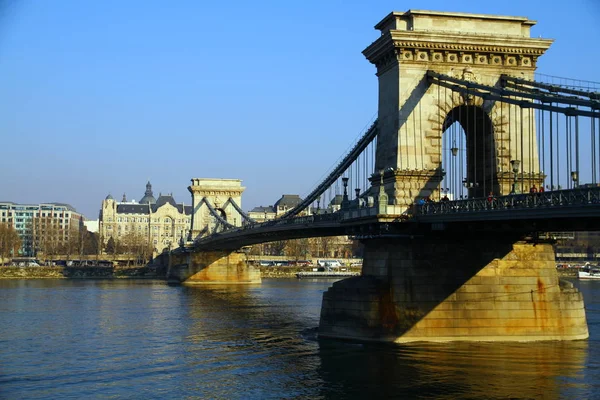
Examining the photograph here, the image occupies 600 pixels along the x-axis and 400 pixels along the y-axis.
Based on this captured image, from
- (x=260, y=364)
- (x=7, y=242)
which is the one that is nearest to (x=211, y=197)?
(x=7, y=242)

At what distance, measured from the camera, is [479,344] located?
39844 mm

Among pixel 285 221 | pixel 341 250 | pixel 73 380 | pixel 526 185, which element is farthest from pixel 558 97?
pixel 341 250

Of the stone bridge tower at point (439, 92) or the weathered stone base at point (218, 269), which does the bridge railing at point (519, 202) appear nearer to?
the stone bridge tower at point (439, 92)

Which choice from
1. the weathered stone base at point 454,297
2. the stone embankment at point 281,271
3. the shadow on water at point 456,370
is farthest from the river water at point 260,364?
the stone embankment at point 281,271

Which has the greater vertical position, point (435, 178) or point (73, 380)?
point (435, 178)

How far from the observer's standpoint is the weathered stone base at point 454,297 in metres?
40.5

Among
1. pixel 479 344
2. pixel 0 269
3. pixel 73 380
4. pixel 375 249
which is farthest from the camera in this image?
pixel 0 269

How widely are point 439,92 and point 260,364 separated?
17.2 m

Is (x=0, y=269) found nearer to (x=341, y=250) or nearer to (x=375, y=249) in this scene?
(x=341, y=250)

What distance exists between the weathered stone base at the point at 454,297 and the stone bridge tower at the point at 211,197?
312 feet

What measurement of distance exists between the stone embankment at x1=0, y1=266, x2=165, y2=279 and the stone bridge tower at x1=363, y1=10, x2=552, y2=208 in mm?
97245

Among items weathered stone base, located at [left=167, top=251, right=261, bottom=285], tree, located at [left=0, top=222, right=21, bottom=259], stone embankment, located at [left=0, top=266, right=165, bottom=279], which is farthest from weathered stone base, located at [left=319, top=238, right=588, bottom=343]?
tree, located at [left=0, top=222, right=21, bottom=259]

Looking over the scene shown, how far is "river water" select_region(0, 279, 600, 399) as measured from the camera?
104 ft

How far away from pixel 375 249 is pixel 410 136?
6.19 metres
